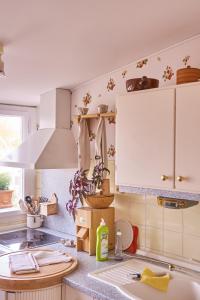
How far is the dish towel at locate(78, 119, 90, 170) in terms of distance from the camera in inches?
97.7

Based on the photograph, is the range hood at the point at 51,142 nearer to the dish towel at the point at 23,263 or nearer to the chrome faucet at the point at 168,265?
the dish towel at the point at 23,263

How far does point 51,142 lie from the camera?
8.21ft

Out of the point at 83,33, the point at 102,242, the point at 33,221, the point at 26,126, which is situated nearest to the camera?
the point at 83,33

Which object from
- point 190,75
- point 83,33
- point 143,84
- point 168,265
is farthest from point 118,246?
point 83,33

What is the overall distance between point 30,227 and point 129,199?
1.16 meters

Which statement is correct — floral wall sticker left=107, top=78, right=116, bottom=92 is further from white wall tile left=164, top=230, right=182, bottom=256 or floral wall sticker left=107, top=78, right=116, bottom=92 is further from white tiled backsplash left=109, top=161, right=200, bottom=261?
white wall tile left=164, top=230, right=182, bottom=256

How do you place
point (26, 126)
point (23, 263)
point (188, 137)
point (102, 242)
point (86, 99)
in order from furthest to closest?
point (26, 126) → point (86, 99) → point (102, 242) → point (23, 263) → point (188, 137)

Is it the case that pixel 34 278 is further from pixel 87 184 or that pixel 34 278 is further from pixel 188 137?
pixel 188 137

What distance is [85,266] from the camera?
1988 millimetres

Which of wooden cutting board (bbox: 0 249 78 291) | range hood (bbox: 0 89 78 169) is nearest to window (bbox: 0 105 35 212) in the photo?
range hood (bbox: 0 89 78 169)

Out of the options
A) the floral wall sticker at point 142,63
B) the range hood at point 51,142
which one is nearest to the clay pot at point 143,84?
the floral wall sticker at point 142,63

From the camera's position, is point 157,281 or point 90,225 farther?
point 90,225

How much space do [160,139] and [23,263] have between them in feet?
3.50

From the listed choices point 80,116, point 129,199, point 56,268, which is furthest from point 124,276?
point 80,116
